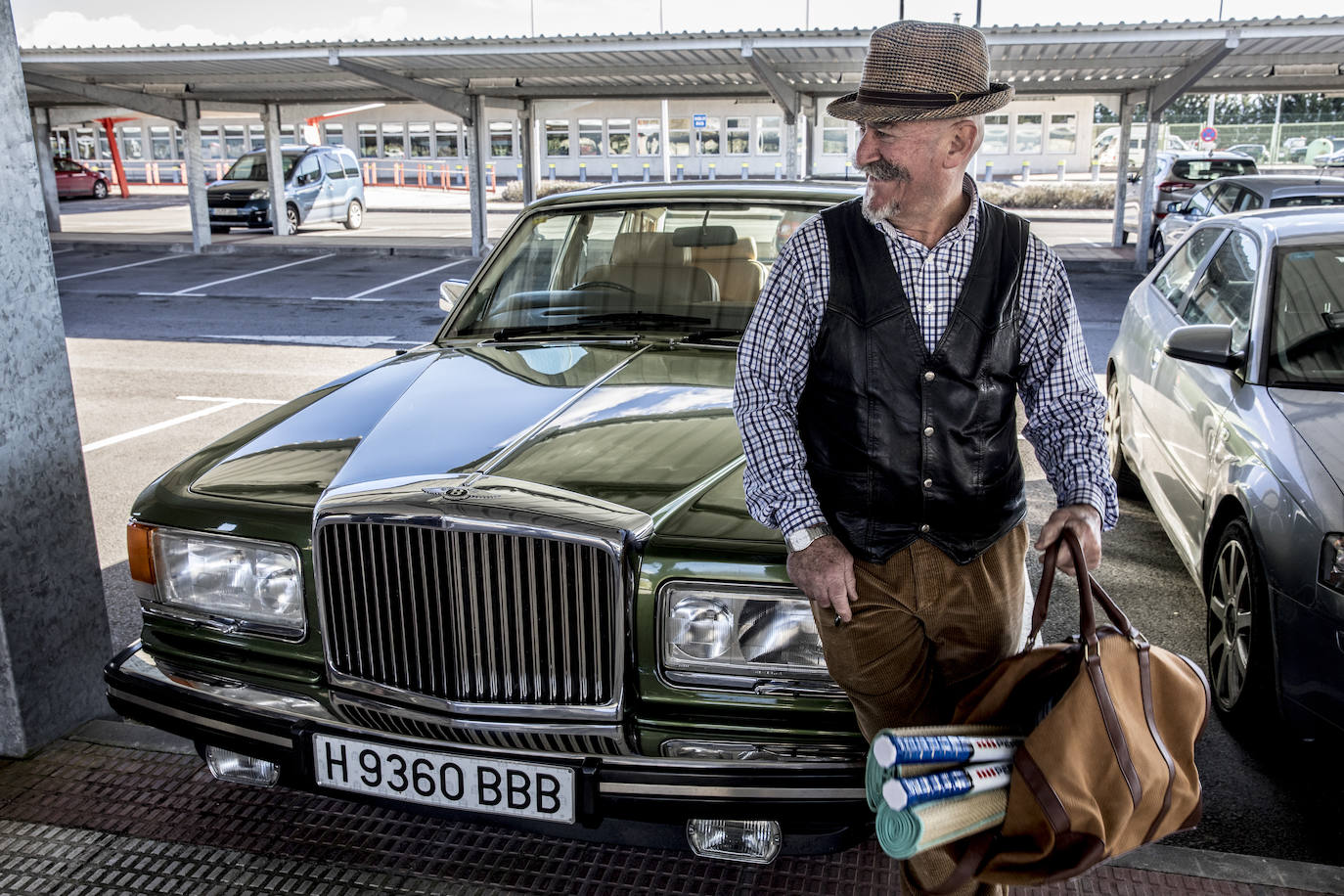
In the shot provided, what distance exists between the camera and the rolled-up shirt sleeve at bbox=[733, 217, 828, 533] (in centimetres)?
215

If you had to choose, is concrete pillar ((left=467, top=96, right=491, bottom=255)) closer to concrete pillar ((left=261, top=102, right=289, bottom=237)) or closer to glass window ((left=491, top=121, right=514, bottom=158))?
concrete pillar ((left=261, top=102, right=289, bottom=237))

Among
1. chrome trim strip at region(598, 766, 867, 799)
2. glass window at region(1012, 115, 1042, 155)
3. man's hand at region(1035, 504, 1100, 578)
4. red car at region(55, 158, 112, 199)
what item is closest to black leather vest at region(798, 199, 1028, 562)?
man's hand at region(1035, 504, 1100, 578)

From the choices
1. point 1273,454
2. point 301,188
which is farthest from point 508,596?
point 301,188

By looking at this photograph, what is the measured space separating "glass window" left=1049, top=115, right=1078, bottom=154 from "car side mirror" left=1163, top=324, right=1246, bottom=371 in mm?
49257

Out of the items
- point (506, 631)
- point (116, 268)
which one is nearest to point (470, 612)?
point (506, 631)

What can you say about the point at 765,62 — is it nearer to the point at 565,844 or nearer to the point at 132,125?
the point at 565,844

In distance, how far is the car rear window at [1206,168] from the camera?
19406mm

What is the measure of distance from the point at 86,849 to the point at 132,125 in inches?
2265

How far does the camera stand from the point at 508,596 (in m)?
2.45

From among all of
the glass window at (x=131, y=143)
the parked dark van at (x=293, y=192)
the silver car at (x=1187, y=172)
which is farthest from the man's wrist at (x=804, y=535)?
the glass window at (x=131, y=143)

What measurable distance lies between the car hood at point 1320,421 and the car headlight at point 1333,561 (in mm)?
163

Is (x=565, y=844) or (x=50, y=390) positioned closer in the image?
(x=565, y=844)

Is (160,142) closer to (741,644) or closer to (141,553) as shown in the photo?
(141,553)

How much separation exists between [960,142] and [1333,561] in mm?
1694
